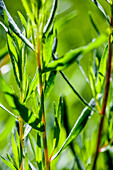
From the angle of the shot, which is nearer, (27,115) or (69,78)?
(27,115)

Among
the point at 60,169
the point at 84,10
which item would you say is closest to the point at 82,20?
the point at 84,10

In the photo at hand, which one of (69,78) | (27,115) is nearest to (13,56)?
(27,115)

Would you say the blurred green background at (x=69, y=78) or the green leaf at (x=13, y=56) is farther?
the blurred green background at (x=69, y=78)

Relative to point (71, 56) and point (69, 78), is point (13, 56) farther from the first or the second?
point (69, 78)

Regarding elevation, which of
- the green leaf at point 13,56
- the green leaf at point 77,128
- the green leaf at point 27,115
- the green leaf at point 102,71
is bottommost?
the green leaf at point 77,128

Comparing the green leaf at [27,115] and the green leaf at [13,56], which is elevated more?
the green leaf at [13,56]

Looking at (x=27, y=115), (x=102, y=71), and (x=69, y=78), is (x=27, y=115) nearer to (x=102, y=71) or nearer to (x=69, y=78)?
(x=102, y=71)

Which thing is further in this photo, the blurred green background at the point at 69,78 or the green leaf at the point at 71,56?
the blurred green background at the point at 69,78

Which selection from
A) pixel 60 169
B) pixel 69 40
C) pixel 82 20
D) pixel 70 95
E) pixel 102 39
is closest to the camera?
pixel 102 39

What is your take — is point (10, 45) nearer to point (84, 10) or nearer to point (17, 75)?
point (17, 75)
